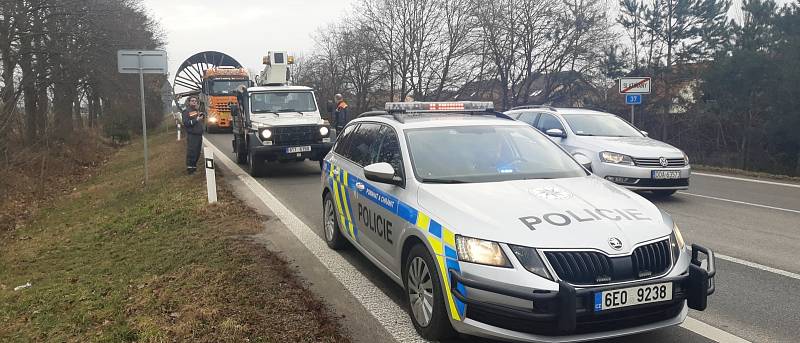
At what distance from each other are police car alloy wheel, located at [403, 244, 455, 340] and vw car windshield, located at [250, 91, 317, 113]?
396 inches

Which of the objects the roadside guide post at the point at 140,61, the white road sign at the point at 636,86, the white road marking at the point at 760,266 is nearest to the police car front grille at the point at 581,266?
the white road marking at the point at 760,266

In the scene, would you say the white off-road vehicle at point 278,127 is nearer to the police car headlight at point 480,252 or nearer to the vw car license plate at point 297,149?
the vw car license plate at point 297,149

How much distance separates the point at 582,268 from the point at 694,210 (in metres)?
6.30

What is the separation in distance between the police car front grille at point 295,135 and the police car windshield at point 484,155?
7866 millimetres

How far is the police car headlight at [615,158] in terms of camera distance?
924cm

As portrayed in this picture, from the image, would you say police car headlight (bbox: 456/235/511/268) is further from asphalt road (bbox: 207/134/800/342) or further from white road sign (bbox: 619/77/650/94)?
white road sign (bbox: 619/77/650/94)

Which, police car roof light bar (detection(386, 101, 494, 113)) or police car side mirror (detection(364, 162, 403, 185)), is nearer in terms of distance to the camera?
police car side mirror (detection(364, 162, 403, 185))

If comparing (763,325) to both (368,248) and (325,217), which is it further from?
(325,217)

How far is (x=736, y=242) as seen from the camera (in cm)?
662

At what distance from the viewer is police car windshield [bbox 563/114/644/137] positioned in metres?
10.4

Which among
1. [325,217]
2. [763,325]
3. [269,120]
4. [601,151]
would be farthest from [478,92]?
[763,325]

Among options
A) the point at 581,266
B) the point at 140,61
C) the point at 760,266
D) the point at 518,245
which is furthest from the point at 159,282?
the point at 140,61

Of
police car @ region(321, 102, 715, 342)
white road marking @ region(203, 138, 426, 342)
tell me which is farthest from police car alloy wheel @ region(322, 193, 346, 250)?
police car @ region(321, 102, 715, 342)

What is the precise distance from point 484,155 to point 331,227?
229 centimetres
